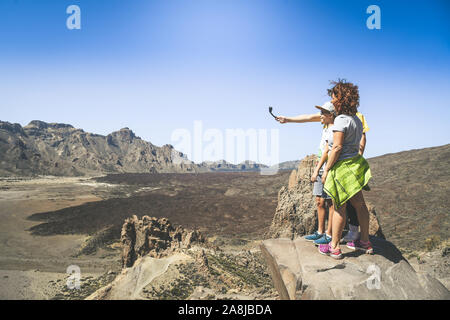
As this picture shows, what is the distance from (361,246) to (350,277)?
40.2 inches

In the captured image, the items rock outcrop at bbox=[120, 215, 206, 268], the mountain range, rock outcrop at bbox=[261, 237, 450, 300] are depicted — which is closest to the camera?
rock outcrop at bbox=[261, 237, 450, 300]

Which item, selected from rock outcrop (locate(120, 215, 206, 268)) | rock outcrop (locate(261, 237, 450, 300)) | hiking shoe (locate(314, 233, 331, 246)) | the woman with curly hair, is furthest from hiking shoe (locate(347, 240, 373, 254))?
rock outcrop (locate(120, 215, 206, 268))

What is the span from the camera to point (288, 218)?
1291 cm

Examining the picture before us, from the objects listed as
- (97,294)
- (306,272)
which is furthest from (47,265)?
(306,272)

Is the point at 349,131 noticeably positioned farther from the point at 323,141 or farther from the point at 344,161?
the point at 323,141

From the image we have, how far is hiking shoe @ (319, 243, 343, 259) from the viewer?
12.5ft

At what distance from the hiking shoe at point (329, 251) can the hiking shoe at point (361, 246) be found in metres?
0.42

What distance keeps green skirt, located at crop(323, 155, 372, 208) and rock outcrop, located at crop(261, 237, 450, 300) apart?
91 centimetres

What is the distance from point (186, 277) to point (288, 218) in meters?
8.14

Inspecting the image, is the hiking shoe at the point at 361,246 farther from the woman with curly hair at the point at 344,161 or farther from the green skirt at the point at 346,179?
the green skirt at the point at 346,179

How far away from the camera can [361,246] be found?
4184 millimetres

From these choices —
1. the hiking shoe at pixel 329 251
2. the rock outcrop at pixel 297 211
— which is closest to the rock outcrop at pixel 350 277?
the hiking shoe at pixel 329 251

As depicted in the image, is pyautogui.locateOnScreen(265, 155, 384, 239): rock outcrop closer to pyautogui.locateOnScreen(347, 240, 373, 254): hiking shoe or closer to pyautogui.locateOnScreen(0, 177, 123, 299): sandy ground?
pyautogui.locateOnScreen(347, 240, 373, 254): hiking shoe

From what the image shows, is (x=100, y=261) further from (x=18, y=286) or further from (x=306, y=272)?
(x=306, y=272)
